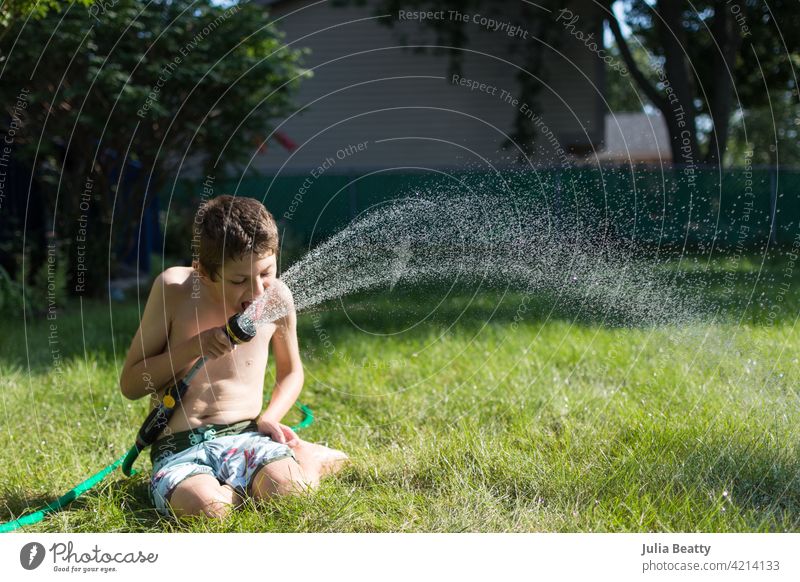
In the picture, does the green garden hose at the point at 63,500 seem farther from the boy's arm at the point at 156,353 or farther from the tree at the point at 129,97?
the tree at the point at 129,97

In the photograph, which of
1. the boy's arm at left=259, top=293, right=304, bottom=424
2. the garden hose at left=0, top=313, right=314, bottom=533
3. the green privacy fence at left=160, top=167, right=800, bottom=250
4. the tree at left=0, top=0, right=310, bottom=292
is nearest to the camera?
the garden hose at left=0, top=313, right=314, bottom=533

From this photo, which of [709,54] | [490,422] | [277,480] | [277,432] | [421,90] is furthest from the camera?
[709,54]

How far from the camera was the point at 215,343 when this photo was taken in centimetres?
294

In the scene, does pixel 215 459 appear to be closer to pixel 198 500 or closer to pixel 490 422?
pixel 198 500

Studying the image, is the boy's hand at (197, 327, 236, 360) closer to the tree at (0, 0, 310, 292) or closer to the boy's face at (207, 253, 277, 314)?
the boy's face at (207, 253, 277, 314)

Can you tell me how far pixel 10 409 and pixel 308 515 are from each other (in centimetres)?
233

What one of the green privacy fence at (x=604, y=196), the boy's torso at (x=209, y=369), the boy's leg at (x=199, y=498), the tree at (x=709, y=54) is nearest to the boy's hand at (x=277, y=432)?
the boy's torso at (x=209, y=369)

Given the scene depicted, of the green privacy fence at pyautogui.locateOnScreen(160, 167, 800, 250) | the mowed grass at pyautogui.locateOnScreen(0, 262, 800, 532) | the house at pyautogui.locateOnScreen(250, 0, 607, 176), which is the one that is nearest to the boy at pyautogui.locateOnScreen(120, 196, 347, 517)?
the mowed grass at pyautogui.locateOnScreen(0, 262, 800, 532)

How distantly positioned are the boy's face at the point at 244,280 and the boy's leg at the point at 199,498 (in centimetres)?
69

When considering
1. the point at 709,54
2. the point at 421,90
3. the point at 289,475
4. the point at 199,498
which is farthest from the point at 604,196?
the point at 709,54

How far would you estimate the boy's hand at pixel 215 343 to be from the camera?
2920 mm

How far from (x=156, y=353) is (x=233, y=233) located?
61 cm

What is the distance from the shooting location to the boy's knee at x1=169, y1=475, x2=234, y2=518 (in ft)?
9.36
